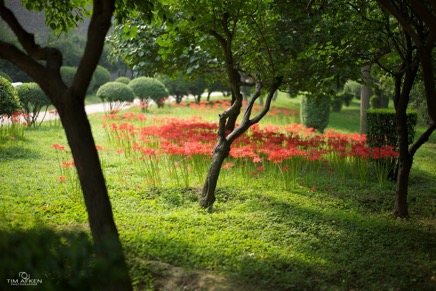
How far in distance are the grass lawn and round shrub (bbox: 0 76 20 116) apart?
1616 mm

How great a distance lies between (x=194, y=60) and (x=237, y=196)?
2884mm

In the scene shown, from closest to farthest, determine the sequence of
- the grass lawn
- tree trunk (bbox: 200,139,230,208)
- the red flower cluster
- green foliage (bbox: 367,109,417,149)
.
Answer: the grass lawn → tree trunk (bbox: 200,139,230,208) → the red flower cluster → green foliage (bbox: 367,109,417,149)

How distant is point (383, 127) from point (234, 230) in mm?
4930

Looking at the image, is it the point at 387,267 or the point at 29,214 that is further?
the point at 29,214

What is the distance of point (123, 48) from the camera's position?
838cm

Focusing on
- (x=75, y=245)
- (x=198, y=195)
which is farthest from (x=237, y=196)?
(x=75, y=245)

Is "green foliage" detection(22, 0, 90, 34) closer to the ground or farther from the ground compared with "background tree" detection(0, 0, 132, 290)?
farther from the ground

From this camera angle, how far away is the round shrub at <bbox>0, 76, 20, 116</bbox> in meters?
9.38

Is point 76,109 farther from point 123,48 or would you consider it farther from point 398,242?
point 123,48

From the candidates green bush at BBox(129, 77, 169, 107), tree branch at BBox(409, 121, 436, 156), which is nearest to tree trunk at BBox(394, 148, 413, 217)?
tree branch at BBox(409, 121, 436, 156)

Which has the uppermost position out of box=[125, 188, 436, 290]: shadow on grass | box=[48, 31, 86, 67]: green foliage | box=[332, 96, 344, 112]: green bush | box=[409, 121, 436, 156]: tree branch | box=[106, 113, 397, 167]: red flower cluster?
box=[48, 31, 86, 67]: green foliage

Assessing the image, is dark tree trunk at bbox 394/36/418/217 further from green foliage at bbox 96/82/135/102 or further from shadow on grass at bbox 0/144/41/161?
green foliage at bbox 96/82/135/102

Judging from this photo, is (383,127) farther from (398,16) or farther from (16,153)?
(16,153)

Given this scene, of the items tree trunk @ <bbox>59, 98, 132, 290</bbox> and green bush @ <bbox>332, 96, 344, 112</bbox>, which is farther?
green bush @ <bbox>332, 96, 344, 112</bbox>
